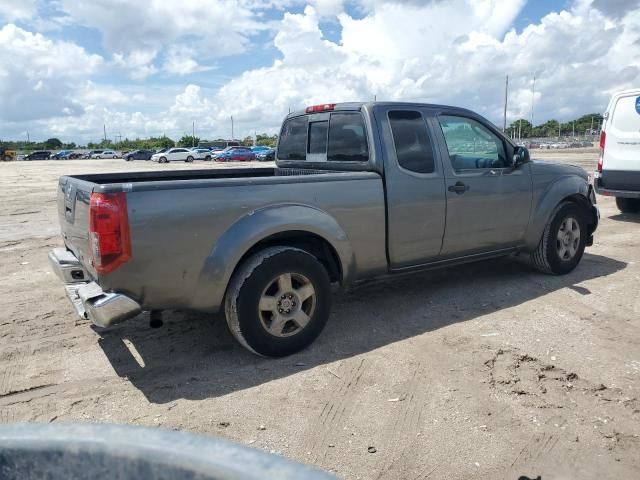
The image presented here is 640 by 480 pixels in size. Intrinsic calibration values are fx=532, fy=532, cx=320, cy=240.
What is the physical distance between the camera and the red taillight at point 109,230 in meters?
3.31

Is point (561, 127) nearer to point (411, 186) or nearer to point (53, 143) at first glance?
point (53, 143)

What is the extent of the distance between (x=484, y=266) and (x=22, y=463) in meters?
6.18

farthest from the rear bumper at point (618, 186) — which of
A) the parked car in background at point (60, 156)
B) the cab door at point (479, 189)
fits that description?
the parked car in background at point (60, 156)

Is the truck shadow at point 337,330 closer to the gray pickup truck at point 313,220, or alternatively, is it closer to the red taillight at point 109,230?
the gray pickup truck at point 313,220

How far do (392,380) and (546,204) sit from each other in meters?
3.15

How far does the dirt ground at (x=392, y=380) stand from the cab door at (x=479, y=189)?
0.62m

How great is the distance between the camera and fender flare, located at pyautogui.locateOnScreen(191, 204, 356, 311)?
3705 mm

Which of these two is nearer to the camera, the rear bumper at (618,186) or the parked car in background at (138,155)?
the rear bumper at (618,186)

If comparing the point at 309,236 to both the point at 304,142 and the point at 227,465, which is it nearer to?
the point at 304,142

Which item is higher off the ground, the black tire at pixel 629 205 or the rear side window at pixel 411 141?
the rear side window at pixel 411 141

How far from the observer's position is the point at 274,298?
3.95m

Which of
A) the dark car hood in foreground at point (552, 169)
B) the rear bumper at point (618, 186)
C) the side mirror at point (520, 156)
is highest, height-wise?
the side mirror at point (520, 156)

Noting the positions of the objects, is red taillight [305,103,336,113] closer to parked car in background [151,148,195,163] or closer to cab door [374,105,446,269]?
cab door [374,105,446,269]

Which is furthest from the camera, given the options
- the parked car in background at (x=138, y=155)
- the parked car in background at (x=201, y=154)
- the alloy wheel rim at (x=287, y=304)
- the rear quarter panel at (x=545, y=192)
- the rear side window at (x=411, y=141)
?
the parked car in background at (x=138, y=155)
